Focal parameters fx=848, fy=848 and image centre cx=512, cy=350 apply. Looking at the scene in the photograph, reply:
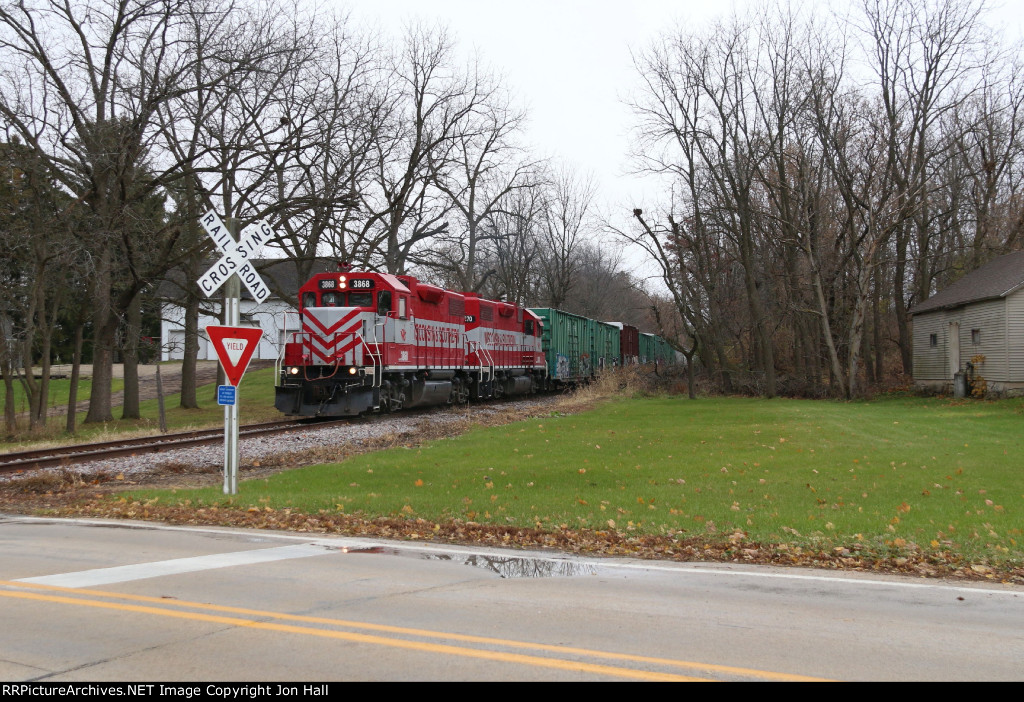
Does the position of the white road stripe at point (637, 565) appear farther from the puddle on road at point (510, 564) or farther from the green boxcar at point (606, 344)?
the green boxcar at point (606, 344)

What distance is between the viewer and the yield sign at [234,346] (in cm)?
1188

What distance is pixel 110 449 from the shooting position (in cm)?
1856

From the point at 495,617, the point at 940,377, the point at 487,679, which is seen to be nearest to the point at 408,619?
the point at 495,617

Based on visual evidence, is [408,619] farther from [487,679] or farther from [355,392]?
[355,392]

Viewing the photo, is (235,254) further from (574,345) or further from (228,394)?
(574,345)

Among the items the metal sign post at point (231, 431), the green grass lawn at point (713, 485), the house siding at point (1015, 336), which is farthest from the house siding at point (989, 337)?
the metal sign post at point (231, 431)

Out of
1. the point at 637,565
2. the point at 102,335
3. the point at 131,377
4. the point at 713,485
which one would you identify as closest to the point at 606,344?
the point at 131,377

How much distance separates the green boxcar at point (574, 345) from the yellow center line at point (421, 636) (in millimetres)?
34672

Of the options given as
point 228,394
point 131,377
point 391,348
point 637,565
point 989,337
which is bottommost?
point 637,565

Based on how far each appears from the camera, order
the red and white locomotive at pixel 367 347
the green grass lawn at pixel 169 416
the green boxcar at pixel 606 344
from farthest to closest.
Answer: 1. the green boxcar at pixel 606 344
2. the green grass lawn at pixel 169 416
3. the red and white locomotive at pixel 367 347

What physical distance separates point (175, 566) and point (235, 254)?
17.7ft

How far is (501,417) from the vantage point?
27.3m

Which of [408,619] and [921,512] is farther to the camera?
[921,512]

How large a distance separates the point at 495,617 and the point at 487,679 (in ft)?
4.65
